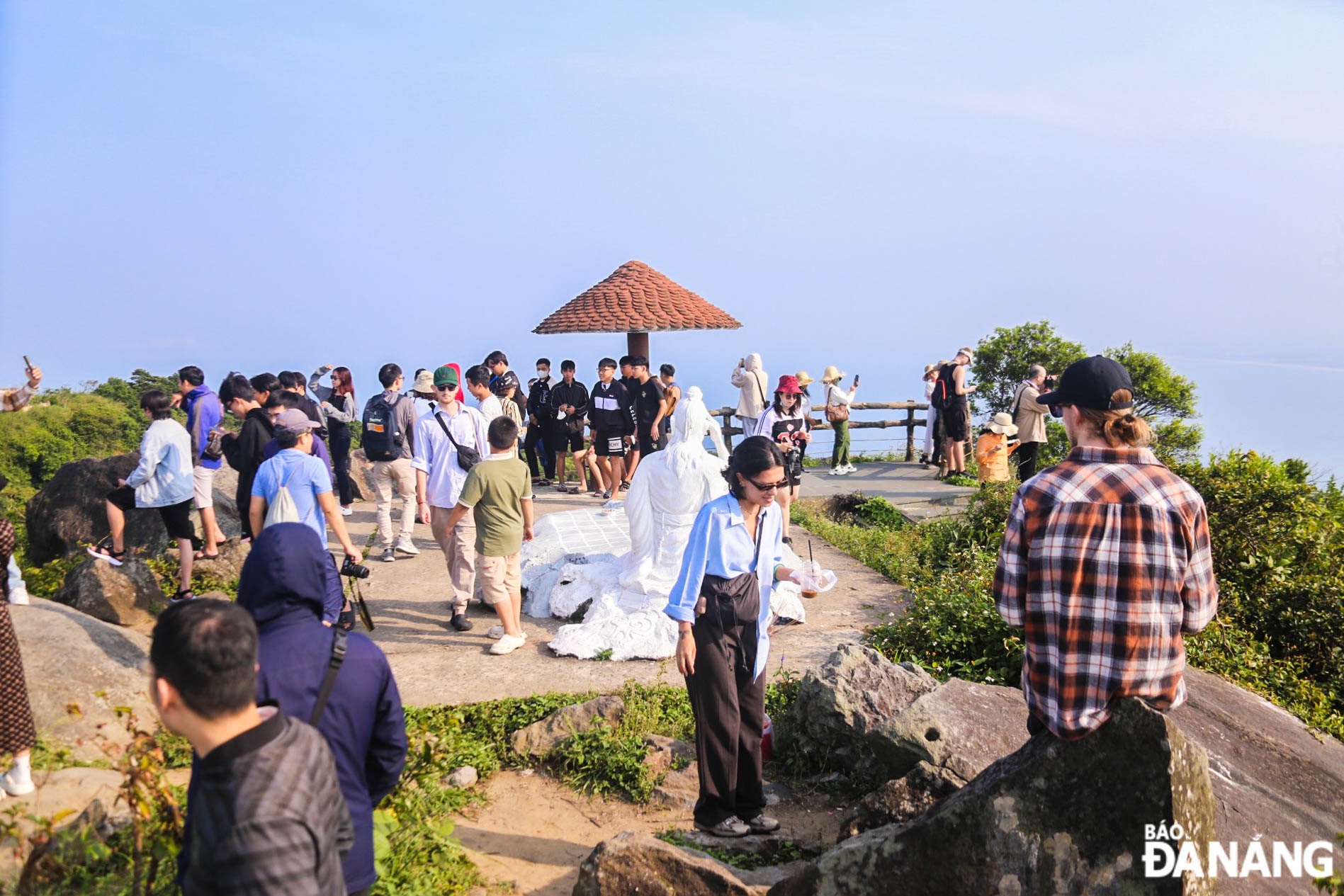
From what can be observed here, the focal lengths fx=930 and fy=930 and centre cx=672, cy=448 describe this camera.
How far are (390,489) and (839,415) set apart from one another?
7983mm

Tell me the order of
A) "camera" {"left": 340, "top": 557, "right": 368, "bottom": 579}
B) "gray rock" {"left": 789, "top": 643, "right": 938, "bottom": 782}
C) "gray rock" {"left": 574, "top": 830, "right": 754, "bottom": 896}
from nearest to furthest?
"gray rock" {"left": 574, "top": 830, "right": 754, "bottom": 896}, "camera" {"left": 340, "top": 557, "right": 368, "bottom": 579}, "gray rock" {"left": 789, "top": 643, "right": 938, "bottom": 782}

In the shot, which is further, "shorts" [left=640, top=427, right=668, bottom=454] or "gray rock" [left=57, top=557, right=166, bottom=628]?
"shorts" [left=640, top=427, right=668, bottom=454]

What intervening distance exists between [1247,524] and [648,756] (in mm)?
5849

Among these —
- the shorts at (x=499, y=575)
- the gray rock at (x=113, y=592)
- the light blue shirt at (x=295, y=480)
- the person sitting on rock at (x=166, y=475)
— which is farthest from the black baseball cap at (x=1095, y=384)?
the gray rock at (x=113, y=592)

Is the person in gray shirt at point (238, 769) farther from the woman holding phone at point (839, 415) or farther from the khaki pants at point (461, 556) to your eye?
the woman holding phone at point (839, 415)

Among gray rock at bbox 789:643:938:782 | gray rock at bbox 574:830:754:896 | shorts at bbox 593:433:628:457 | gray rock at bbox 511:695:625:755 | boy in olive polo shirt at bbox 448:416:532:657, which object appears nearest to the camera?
gray rock at bbox 574:830:754:896

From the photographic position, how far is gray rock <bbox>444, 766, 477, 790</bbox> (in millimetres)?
4904

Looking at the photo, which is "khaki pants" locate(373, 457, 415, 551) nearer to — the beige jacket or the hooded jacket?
the hooded jacket

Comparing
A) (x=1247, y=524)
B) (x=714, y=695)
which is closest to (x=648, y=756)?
(x=714, y=695)

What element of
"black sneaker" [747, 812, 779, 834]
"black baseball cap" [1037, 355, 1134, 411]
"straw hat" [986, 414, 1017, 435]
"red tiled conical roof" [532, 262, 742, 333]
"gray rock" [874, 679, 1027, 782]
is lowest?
"black sneaker" [747, 812, 779, 834]

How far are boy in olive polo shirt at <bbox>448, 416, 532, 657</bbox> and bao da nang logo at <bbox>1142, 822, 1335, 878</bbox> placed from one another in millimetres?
4566

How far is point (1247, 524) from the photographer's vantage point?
26.0 feet

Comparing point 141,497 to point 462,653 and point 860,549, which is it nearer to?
point 462,653

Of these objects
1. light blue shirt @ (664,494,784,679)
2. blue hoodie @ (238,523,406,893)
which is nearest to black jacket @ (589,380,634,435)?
light blue shirt @ (664,494,784,679)
